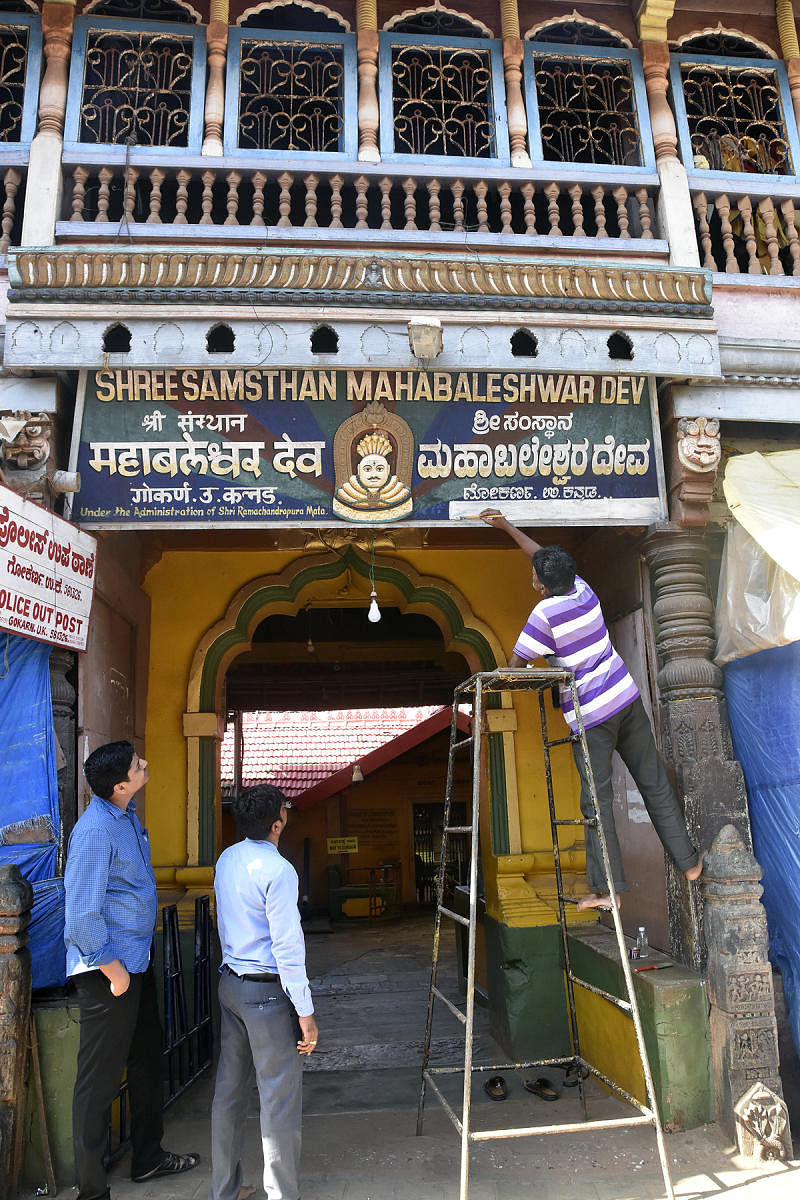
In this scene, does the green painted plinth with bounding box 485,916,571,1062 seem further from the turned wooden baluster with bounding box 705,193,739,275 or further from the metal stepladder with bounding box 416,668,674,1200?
the turned wooden baluster with bounding box 705,193,739,275

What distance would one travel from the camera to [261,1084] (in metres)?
3.08

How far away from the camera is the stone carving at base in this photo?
11.8ft

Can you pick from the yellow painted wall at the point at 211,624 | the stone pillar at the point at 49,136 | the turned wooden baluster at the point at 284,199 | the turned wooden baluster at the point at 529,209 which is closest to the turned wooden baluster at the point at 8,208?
the stone pillar at the point at 49,136

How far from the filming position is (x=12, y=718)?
3.83 metres

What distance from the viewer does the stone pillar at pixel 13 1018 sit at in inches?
133

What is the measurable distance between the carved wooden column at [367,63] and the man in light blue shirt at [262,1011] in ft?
12.5

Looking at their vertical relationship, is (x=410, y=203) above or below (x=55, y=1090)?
above

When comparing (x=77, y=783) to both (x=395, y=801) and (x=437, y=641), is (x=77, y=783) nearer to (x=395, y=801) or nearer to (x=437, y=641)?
(x=437, y=641)

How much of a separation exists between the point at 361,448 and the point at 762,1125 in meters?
3.53

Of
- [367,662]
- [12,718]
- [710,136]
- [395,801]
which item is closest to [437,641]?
[367,662]

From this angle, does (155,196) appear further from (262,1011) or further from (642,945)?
(642,945)

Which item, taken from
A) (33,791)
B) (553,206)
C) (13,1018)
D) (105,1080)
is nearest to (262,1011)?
(105,1080)

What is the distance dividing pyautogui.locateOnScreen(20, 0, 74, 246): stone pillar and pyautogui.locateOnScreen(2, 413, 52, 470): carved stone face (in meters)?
0.97

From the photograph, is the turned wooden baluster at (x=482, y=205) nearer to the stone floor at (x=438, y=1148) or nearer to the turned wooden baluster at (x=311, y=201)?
the turned wooden baluster at (x=311, y=201)
